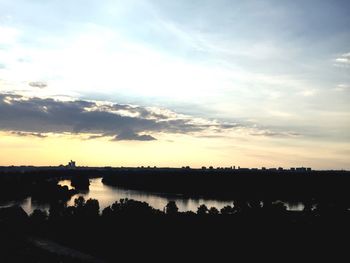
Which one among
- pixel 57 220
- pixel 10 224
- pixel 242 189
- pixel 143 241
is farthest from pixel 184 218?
pixel 242 189

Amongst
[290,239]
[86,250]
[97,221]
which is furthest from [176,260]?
[97,221]

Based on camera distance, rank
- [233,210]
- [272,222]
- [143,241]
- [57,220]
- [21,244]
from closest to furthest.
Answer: [21,244] → [143,241] → [272,222] → [57,220] → [233,210]

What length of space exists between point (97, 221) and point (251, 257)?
79.4 feet

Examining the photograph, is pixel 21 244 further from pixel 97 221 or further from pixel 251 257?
pixel 251 257

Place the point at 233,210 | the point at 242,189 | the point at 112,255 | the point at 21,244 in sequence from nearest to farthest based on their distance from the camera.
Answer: the point at 21,244, the point at 112,255, the point at 233,210, the point at 242,189

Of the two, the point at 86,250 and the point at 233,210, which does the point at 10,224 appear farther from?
the point at 233,210

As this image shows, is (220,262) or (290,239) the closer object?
(220,262)

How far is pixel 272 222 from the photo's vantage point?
58.6 metres

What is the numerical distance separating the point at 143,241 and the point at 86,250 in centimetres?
656

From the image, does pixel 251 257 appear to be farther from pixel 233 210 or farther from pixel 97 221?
pixel 233 210

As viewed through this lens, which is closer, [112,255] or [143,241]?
[112,255]

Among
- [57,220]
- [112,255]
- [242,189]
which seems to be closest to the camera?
[112,255]

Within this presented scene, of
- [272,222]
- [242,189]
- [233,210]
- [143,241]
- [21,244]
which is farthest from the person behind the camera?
[242,189]

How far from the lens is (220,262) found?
1772 inches
